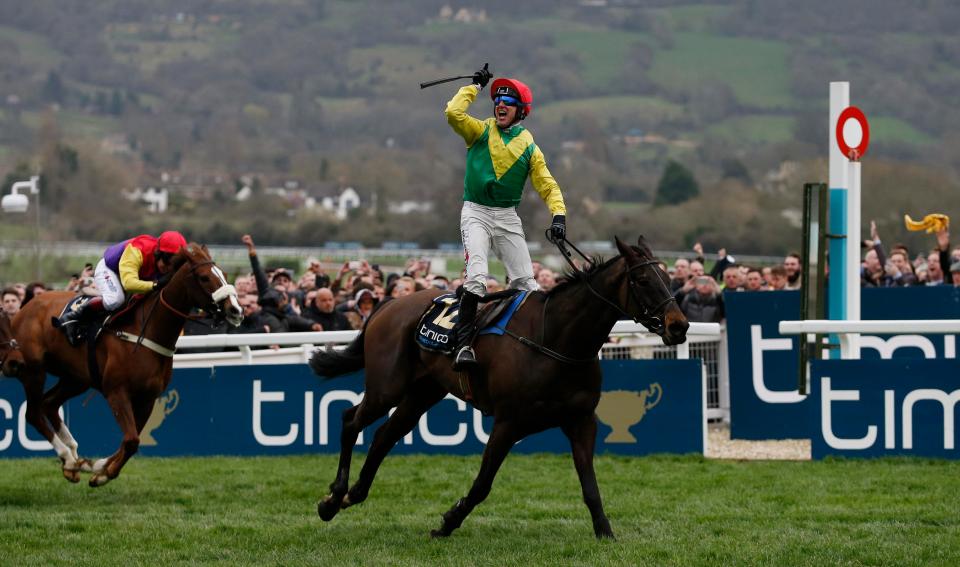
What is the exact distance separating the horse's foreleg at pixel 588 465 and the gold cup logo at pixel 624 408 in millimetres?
3650

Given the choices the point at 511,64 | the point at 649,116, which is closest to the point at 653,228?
the point at 649,116

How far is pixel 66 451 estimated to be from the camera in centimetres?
1072

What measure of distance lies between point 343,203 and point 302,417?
72.0m

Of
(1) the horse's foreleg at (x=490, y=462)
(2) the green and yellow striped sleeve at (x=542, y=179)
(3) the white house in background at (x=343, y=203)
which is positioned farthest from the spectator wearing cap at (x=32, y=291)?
(3) the white house in background at (x=343, y=203)

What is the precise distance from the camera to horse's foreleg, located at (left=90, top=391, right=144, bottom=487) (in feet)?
32.9

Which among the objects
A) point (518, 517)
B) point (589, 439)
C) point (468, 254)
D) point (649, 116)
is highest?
point (649, 116)

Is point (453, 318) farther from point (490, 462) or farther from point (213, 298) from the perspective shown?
point (213, 298)

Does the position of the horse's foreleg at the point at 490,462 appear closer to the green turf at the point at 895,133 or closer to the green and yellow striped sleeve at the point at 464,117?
the green and yellow striped sleeve at the point at 464,117

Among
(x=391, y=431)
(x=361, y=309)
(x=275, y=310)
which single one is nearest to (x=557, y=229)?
(x=391, y=431)

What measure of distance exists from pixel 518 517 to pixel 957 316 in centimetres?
486

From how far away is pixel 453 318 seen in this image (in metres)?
8.88

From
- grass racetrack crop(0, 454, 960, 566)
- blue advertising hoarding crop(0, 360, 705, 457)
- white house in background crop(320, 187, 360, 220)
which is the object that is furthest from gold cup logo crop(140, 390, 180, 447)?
white house in background crop(320, 187, 360, 220)

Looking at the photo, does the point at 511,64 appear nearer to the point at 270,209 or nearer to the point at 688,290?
the point at 270,209

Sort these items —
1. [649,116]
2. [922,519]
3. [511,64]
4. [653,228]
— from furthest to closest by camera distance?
[511,64]
[649,116]
[653,228]
[922,519]
